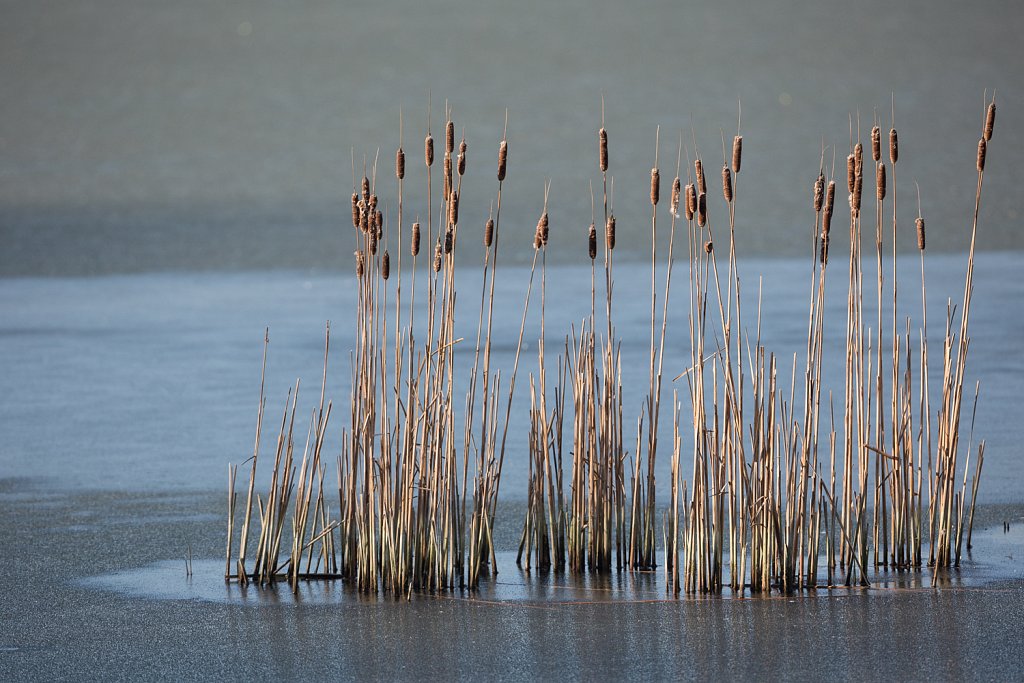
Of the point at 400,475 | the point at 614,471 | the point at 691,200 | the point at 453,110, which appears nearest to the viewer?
the point at 691,200

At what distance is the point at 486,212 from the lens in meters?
9.15

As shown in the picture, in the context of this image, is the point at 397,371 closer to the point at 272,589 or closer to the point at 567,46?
the point at 272,589

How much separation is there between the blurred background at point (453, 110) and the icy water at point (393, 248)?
4 cm

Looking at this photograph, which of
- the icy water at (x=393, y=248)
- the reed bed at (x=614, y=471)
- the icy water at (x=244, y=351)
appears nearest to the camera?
the icy water at (x=393, y=248)

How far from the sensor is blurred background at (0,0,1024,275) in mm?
9117

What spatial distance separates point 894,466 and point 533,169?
8.18 meters

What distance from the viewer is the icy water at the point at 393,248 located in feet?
7.42

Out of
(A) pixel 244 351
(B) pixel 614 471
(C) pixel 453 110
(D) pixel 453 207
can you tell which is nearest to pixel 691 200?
(D) pixel 453 207

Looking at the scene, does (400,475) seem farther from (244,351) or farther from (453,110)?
(453,110)

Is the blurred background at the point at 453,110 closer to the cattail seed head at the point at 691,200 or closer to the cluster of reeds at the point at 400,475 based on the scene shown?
the cluster of reeds at the point at 400,475

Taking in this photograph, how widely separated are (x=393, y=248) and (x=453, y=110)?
5804 millimetres

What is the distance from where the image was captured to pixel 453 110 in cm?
1170

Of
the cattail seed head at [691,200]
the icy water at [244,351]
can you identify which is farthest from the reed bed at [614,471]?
the icy water at [244,351]

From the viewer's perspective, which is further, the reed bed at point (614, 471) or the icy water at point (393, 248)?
the reed bed at point (614, 471)
